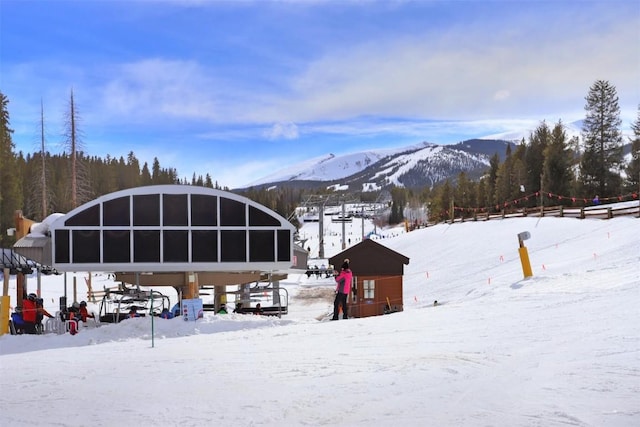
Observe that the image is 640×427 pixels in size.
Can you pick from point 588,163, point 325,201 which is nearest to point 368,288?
point 325,201

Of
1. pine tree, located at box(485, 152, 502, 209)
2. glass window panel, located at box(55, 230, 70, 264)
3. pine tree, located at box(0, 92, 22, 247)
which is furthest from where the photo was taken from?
Answer: pine tree, located at box(485, 152, 502, 209)

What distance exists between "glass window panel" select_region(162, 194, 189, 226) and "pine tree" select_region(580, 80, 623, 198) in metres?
46.8

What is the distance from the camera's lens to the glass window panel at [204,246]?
19.6 m

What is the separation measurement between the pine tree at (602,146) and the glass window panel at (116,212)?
4843cm

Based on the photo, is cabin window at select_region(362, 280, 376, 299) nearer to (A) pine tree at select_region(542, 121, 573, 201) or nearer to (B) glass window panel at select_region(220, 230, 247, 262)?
(B) glass window panel at select_region(220, 230, 247, 262)

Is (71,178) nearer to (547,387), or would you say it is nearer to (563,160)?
(547,387)

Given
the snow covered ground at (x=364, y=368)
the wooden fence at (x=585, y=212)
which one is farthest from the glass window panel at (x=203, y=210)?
the wooden fence at (x=585, y=212)

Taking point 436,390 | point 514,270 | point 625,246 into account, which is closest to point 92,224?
point 436,390

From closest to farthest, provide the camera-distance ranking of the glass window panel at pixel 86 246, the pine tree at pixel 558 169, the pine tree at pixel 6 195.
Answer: the glass window panel at pixel 86 246, the pine tree at pixel 6 195, the pine tree at pixel 558 169

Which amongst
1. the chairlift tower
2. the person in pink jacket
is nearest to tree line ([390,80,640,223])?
the chairlift tower

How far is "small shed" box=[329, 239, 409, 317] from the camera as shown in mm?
21812

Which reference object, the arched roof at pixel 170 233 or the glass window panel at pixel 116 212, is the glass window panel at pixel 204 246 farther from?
the glass window panel at pixel 116 212

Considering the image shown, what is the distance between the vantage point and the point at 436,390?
655 centimetres

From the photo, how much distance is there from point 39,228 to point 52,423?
1561 centimetres
